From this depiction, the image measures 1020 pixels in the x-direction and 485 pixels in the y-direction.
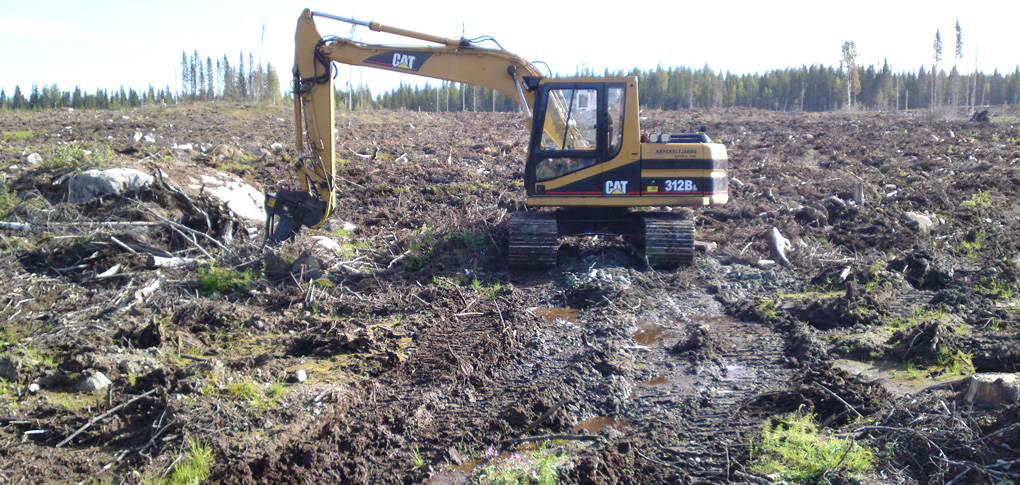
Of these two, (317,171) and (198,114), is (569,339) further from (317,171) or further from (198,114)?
(198,114)

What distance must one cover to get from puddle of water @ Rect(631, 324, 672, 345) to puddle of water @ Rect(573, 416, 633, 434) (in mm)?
1753

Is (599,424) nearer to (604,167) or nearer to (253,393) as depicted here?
(253,393)

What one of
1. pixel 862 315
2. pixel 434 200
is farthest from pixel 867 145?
pixel 862 315

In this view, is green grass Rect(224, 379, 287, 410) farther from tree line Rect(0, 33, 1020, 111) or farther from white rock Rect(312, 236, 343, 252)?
tree line Rect(0, 33, 1020, 111)

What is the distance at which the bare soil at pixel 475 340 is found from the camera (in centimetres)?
401

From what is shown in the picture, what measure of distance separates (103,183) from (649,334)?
8755 mm

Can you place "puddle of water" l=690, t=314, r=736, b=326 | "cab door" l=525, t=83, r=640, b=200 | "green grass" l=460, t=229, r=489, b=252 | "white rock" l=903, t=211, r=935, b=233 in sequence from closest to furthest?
1. "puddle of water" l=690, t=314, r=736, b=326
2. "cab door" l=525, t=83, r=640, b=200
3. "green grass" l=460, t=229, r=489, b=252
4. "white rock" l=903, t=211, r=935, b=233

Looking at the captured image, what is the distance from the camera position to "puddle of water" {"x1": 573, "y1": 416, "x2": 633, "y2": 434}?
4.46 metres

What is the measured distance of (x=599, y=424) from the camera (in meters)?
4.55

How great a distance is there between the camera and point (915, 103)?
72188 mm

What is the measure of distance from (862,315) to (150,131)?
928 inches

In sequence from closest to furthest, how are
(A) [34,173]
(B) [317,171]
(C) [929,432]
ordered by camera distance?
1. (C) [929,432]
2. (B) [317,171]
3. (A) [34,173]

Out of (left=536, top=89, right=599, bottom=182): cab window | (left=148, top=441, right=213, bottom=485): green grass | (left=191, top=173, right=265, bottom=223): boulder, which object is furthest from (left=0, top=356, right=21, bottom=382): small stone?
(left=536, top=89, right=599, bottom=182): cab window

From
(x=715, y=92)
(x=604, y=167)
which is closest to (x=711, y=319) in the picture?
(x=604, y=167)
